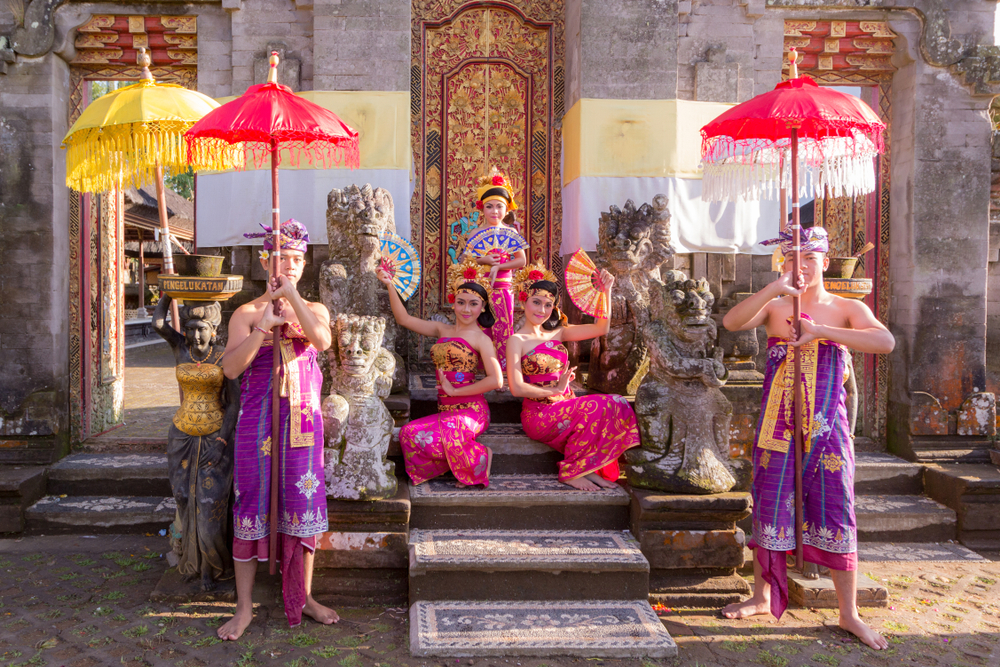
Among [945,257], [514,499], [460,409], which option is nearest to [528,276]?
[460,409]

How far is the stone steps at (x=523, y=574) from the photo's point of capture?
390 cm

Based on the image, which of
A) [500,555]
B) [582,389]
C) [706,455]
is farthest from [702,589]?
[582,389]

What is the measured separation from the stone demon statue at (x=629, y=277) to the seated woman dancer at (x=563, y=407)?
65 centimetres

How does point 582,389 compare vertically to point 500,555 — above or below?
above

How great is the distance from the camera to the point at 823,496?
3.78 m

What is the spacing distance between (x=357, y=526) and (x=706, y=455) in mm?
2201

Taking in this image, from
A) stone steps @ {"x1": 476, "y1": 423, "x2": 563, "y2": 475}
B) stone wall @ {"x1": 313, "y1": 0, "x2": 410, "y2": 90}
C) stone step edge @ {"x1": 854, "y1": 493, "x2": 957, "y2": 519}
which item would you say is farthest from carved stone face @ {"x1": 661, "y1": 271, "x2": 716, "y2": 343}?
stone wall @ {"x1": 313, "y1": 0, "x2": 410, "y2": 90}

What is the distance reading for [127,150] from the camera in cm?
409

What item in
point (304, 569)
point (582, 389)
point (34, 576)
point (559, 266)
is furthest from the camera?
point (559, 266)

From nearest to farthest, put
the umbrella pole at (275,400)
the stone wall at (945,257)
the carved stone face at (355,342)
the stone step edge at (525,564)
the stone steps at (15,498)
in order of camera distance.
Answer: the umbrella pole at (275,400), the stone step edge at (525,564), the carved stone face at (355,342), the stone steps at (15,498), the stone wall at (945,257)

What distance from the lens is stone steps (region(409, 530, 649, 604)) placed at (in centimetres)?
390

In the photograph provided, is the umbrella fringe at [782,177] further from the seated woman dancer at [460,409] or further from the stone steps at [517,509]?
the stone steps at [517,509]

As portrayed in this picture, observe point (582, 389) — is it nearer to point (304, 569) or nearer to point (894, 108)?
point (304, 569)

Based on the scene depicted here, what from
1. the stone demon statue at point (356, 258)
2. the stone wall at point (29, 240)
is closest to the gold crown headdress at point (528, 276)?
the stone demon statue at point (356, 258)
